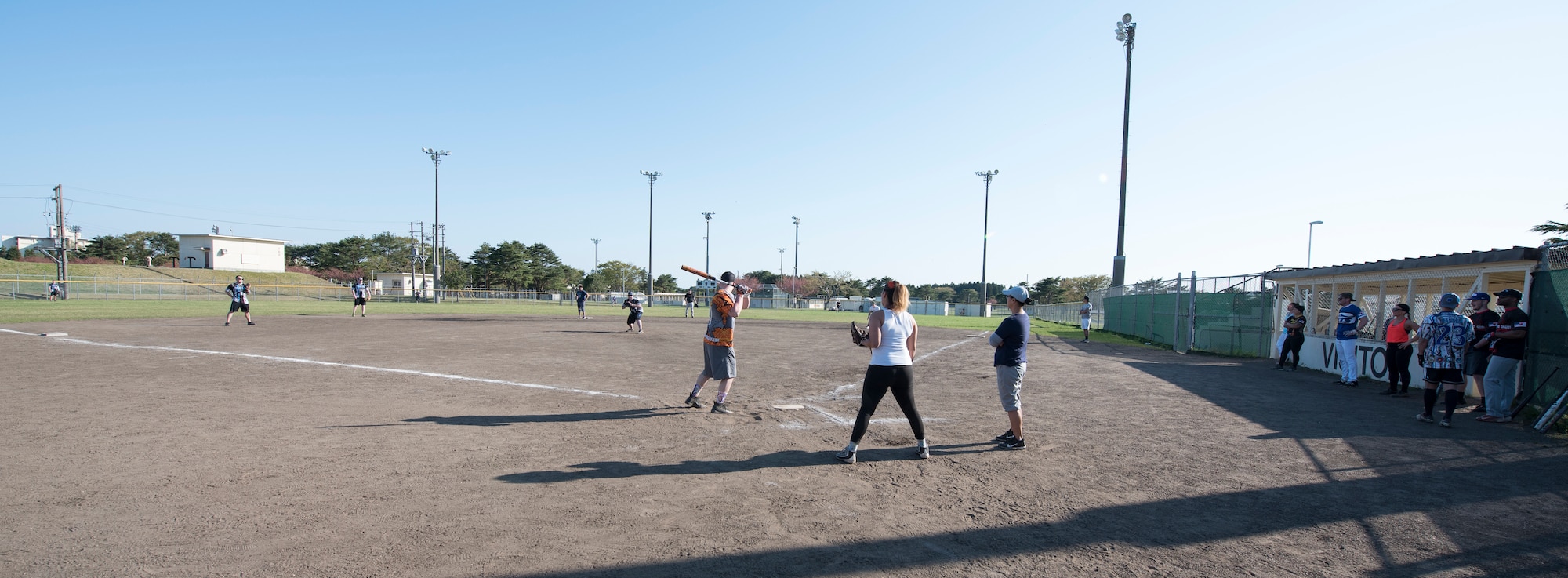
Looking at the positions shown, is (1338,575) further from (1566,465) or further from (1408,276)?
(1408,276)

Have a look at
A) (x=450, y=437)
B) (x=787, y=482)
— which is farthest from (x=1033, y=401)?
(x=450, y=437)

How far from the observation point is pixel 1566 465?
6020mm

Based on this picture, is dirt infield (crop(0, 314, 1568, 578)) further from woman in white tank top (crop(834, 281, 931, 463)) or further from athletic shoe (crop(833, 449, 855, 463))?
woman in white tank top (crop(834, 281, 931, 463))

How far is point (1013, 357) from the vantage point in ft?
20.8

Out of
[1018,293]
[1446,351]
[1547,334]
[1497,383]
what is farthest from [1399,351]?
[1018,293]

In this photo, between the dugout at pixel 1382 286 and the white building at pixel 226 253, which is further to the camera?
the white building at pixel 226 253

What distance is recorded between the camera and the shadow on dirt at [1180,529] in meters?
3.66

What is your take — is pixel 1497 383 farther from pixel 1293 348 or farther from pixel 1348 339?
pixel 1293 348

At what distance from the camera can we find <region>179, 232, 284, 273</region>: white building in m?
83.0

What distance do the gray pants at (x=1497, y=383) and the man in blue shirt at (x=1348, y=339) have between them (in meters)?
3.21

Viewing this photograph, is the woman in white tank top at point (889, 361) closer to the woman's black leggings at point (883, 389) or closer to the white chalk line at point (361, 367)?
the woman's black leggings at point (883, 389)

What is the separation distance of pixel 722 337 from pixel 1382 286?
1444cm

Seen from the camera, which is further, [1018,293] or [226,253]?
[226,253]

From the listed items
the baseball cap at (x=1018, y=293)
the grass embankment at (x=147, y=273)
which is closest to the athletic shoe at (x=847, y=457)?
the baseball cap at (x=1018, y=293)
